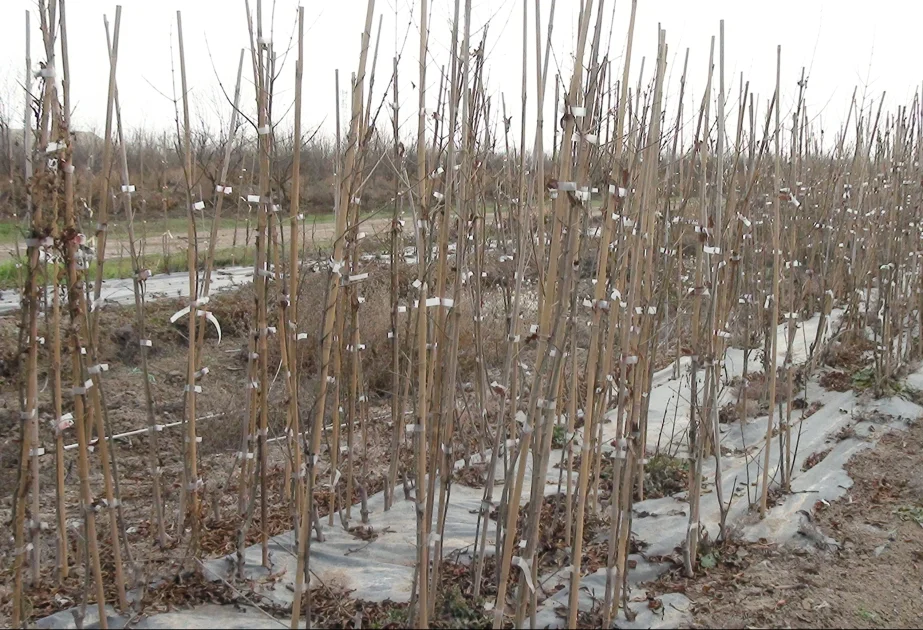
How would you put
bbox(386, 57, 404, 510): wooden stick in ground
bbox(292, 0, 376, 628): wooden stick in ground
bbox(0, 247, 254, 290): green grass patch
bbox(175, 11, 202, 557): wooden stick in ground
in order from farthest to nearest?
bbox(0, 247, 254, 290): green grass patch
bbox(386, 57, 404, 510): wooden stick in ground
bbox(175, 11, 202, 557): wooden stick in ground
bbox(292, 0, 376, 628): wooden stick in ground

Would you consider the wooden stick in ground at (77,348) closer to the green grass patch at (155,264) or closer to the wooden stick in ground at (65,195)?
the wooden stick in ground at (65,195)

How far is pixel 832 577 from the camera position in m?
2.99

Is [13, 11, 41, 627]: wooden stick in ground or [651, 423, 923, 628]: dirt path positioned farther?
[651, 423, 923, 628]: dirt path

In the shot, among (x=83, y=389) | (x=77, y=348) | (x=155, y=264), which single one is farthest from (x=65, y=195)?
(x=155, y=264)

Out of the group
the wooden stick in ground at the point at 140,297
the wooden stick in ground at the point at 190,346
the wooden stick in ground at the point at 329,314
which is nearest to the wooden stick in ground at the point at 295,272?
the wooden stick in ground at the point at 329,314

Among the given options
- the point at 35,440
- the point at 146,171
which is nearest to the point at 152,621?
the point at 35,440

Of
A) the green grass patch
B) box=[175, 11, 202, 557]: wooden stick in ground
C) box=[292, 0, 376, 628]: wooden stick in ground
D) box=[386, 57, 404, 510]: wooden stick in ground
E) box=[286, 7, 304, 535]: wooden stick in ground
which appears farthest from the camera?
the green grass patch

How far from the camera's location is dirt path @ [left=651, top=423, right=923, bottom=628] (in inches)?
105

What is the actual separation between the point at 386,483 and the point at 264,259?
55.1 inches

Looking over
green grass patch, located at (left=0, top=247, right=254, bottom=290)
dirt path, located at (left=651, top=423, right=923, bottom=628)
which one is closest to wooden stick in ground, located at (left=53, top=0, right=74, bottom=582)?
dirt path, located at (left=651, top=423, right=923, bottom=628)

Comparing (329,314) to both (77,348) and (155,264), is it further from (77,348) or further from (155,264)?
(155,264)

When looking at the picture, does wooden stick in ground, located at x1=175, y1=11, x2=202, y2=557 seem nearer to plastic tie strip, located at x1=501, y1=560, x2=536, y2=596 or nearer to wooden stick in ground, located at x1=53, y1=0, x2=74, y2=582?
wooden stick in ground, located at x1=53, y1=0, x2=74, y2=582

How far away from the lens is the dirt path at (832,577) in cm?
267

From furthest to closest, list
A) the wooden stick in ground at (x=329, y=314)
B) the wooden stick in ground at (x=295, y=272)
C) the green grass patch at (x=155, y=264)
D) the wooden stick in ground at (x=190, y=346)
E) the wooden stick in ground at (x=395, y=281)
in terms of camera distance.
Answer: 1. the green grass patch at (x=155, y=264)
2. the wooden stick in ground at (x=395, y=281)
3. the wooden stick in ground at (x=190, y=346)
4. the wooden stick in ground at (x=295, y=272)
5. the wooden stick in ground at (x=329, y=314)
